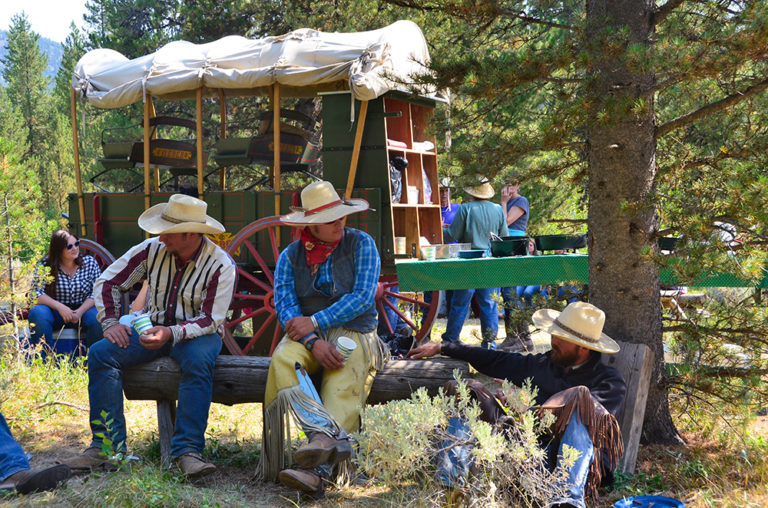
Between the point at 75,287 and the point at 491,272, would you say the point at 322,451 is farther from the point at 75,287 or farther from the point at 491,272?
the point at 75,287

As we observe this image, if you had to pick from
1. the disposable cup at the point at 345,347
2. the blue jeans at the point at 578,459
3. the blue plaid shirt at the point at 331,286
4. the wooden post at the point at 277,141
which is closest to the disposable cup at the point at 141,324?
the blue plaid shirt at the point at 331,286

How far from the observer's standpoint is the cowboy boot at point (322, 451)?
3393 millimetres

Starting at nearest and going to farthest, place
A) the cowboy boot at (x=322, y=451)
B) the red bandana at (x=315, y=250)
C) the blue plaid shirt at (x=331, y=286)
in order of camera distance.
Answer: the cowboy boot at (x=322, y=451)
the blue plaid shirt at (x=331, y=286)
the red bandana at (x=315, y=250)

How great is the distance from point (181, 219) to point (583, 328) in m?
2.27

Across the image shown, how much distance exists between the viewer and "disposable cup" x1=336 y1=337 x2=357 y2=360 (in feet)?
13.0

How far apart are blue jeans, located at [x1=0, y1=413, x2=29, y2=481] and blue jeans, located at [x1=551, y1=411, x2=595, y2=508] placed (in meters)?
2.53

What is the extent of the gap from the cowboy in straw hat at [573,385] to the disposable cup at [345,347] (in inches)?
17.6

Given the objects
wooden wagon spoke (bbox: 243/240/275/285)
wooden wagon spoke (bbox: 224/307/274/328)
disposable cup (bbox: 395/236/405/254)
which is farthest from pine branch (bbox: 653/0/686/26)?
wooden wagon spoke (bbox: 224/307/274/328)

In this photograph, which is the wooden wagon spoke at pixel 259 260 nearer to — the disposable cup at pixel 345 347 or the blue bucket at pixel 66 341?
the blue bucket at pixel 66 341

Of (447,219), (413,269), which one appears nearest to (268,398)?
(413,269)

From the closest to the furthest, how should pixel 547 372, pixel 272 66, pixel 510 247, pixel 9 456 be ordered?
pixel 9 456, pixel 547 372, pixel 510 247, pixel 272 66

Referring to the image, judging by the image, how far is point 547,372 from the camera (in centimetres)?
390

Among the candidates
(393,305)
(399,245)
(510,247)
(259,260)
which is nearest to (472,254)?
(510,247)

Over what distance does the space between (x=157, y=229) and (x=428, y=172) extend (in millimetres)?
3868
